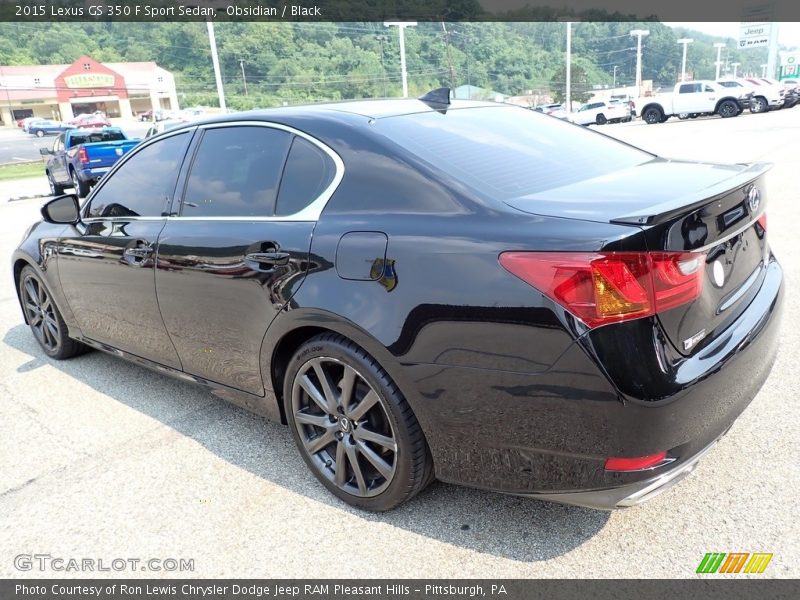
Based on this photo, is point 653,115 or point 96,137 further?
point 653,115

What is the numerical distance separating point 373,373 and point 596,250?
0.96 meters

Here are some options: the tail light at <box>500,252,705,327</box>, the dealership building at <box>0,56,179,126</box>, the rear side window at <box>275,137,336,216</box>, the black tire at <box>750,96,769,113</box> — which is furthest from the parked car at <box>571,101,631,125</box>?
the dealership building at <box>0,56,179,126</box>

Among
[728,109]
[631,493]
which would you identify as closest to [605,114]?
[728,109]

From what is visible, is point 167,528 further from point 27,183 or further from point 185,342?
point 27,183

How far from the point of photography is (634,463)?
2.06 m

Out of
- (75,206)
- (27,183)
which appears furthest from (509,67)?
(75,206)

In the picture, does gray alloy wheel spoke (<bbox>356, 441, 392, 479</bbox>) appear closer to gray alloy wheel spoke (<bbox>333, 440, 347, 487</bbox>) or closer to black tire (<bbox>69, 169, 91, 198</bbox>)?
gray alloy wheel spoke (<bbox>333, 440, 347, 487</bbox>)

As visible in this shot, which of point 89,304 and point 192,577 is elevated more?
point 89,304

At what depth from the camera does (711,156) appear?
44.7 ft

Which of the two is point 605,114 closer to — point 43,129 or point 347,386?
point 347,386

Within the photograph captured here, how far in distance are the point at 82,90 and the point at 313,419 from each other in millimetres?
92589

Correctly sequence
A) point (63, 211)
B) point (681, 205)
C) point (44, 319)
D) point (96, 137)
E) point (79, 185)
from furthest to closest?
point (96, 137) → point (79, 185) → point (44, 319) → point (63, 211) → point (681, 205)

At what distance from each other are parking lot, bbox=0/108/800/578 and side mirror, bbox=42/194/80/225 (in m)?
1.21

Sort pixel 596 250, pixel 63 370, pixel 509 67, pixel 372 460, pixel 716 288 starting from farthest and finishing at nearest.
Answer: pixel 509 67 → pixel 63 370 → pixel 372 460 → pixel 716 288 → pixel 596 250
